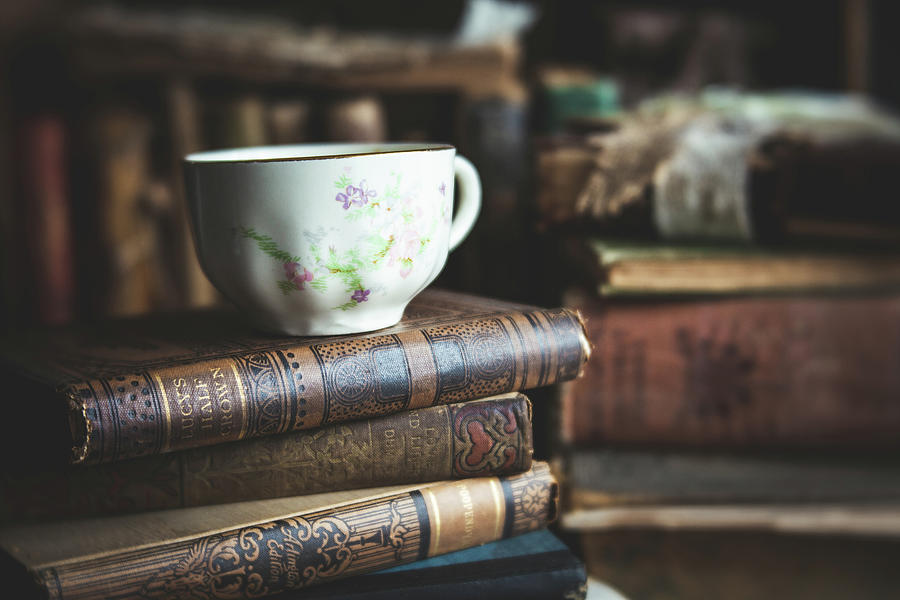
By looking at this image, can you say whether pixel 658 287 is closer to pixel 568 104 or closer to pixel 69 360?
pixel 69 360

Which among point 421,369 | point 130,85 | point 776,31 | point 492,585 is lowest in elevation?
point 492,585

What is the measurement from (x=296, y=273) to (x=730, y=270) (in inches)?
15.3

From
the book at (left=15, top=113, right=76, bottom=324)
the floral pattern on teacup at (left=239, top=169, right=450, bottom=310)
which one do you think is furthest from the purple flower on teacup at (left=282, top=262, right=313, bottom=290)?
the book at (left=15, top=113, right=76, bottom=324)

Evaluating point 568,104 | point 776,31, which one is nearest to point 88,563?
point 568,104

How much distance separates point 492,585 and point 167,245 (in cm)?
86

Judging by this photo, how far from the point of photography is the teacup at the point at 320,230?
45cm

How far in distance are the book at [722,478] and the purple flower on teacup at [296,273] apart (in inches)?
13.1

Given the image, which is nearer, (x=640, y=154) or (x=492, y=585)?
(x=492, y=585)

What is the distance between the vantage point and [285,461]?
48 centimetres

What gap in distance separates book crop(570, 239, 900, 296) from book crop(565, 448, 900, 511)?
0.15 meters

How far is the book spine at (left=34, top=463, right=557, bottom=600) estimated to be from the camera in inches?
16.5

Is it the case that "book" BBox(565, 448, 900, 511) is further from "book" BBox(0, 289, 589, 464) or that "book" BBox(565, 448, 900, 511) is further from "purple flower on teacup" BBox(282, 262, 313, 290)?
"purple flower on teacup" BBox(282, 262, 313, 290)

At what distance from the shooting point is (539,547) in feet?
1.71

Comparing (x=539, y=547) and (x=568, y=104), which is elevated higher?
(x=568, y=104)
